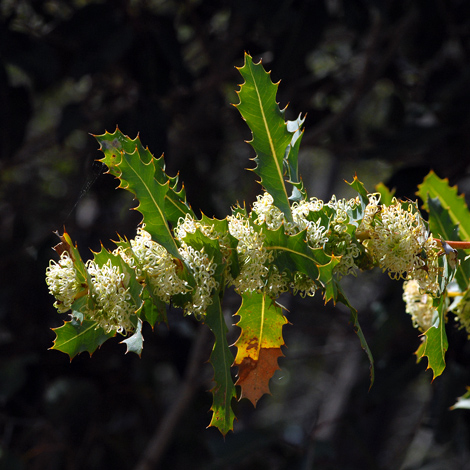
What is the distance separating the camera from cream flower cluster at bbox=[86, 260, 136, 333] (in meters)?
0.80

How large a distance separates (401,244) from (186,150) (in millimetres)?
2136

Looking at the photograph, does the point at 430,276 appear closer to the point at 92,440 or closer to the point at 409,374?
the point at 409,374

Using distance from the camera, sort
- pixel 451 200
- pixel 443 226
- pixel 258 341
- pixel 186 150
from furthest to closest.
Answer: pixel 186 150 → pixel 451 200 → pixel 443 226 → pixel 258 341

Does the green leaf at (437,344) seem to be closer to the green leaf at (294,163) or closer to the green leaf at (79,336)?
the green leaf at (294,163)

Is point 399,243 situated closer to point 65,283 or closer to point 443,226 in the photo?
point 443,226

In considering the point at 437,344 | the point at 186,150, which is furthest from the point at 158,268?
the point at 186,150

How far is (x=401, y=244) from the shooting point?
87 cm

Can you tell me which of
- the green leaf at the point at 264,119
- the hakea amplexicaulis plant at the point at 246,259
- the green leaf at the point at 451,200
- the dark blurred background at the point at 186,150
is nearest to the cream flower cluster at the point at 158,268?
the hakea amplexicaulis plant at the point at 246,259

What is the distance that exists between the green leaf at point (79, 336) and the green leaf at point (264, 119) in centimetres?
37

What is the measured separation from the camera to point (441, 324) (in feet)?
3.11

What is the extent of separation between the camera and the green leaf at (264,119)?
0.94 meters

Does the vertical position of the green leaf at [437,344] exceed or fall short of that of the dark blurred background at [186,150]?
it falls short

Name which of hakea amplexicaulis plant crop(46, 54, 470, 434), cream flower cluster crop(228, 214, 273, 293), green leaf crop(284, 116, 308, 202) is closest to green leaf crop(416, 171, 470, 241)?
hakea amplexicaulis plant crop(46, 54, 470, 434)

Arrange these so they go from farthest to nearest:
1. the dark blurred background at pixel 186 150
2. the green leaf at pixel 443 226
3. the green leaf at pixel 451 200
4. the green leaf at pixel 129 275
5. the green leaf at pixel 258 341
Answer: the dark blurred background at pixel 186 150, the green leaf at pixel 451 200, the green leaf at pixel 443 226, the green leaf at pixel 258 341, the green leaf at pixel 129 275
